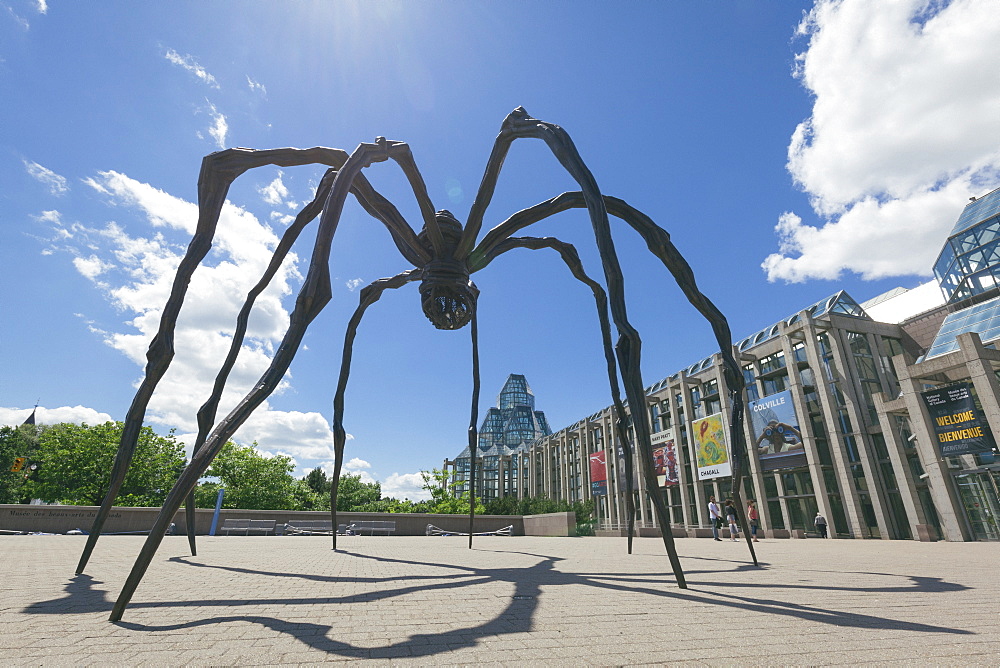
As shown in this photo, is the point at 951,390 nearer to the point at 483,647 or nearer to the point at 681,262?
Answer: the point at 681,262

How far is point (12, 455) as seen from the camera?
4272cm

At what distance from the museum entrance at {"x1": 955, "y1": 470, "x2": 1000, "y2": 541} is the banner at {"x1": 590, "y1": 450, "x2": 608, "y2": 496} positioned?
2883 centimetres

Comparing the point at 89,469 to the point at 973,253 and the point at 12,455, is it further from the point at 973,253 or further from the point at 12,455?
the point at 973,253

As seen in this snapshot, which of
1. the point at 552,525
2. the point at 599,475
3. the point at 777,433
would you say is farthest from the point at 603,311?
the point at 599,475

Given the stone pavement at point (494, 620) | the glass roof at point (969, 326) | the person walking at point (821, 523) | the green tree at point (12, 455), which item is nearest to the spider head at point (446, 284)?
the stone pavement at point (494, 620)

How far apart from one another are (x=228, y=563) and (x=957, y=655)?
612cm

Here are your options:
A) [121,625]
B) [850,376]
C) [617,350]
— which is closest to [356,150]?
[617,350]

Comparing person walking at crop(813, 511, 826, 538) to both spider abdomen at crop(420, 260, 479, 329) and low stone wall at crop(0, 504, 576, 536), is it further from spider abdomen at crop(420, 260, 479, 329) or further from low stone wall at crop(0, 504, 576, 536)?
spider abdomen at crop(420, 260, 479, 329)

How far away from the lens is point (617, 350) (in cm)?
302

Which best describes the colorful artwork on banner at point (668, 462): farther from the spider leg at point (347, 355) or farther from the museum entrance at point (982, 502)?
the spider leg at point (347, 355)

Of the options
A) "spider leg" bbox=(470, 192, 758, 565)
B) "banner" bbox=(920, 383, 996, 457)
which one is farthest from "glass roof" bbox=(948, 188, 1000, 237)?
"spider leg" bbox=(470, 192, 758, 565)

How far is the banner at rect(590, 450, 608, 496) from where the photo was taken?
45.6 meters

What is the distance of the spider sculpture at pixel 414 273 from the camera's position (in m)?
2.64

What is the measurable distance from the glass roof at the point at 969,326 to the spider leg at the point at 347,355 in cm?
2541
